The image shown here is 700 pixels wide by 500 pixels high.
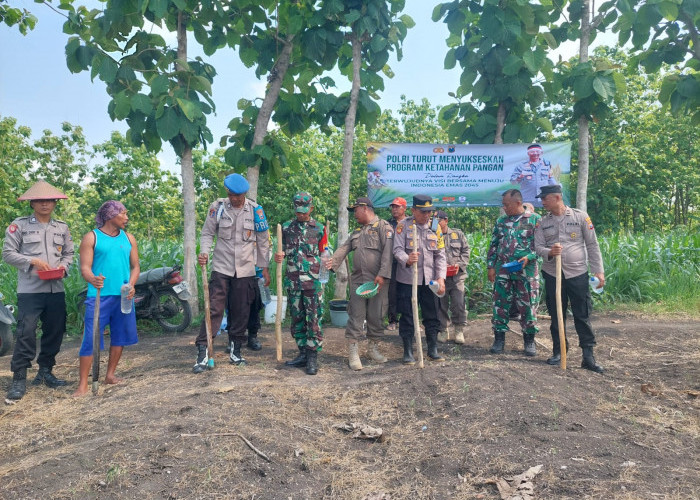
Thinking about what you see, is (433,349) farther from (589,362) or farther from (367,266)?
A: (589,362)

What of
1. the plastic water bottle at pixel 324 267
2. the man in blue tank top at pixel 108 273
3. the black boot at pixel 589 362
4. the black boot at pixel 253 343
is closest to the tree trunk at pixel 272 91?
the black boot at pixel 253 343

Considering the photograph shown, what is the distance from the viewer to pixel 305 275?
18.6ft

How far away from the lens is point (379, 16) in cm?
750

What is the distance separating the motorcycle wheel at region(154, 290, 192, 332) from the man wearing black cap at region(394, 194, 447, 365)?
3.54 meters

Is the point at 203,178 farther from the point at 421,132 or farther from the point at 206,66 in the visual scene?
the point at 206,66

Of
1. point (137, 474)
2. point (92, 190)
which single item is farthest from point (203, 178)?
point (137, 474)

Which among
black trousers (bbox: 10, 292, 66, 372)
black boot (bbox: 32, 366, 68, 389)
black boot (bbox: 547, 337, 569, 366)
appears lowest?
black boot (bbox: 32, 366, 68, 389)

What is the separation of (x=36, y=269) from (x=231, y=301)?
1.82m

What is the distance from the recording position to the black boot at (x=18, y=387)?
16.4ft

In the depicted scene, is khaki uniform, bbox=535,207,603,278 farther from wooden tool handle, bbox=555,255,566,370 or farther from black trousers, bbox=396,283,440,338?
black trousers, bbox=396,283,440,338

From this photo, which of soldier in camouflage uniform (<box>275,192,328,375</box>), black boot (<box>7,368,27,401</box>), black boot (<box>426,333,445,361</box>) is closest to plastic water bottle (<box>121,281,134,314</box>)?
black boot (<box>7,368,27,401</box>)

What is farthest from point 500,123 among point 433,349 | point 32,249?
point 32,249

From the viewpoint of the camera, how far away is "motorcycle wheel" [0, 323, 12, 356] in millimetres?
6570

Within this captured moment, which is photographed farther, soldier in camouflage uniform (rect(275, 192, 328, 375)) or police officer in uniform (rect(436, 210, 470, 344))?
police officer in uniform (rect(436, 210, 470, 344))
